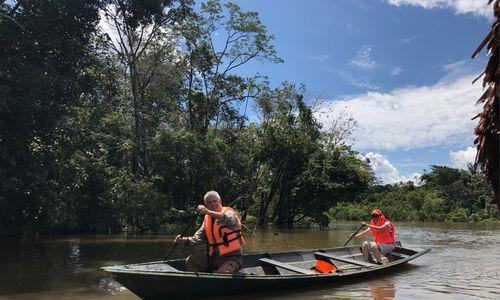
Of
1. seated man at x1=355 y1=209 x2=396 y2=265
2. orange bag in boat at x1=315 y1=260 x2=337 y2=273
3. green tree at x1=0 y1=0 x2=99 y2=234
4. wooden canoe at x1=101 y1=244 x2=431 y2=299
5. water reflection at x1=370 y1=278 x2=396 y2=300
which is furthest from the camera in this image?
green tree at x1=0 y1=0 x2=99 y2=234

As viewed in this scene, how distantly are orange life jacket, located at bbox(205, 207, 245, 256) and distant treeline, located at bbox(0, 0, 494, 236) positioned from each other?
20.8 feet

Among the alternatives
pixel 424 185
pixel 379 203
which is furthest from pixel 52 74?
pixel 424 185

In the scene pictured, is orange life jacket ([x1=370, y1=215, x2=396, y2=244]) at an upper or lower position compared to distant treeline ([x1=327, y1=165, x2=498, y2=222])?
lower

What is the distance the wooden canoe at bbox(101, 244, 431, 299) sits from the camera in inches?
228

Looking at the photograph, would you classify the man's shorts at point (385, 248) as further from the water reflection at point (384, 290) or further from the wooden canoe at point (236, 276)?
the water reflection at point (384, 290)

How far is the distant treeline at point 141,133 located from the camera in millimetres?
12000

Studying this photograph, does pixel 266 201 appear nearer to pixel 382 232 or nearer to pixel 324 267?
pixel 382 232

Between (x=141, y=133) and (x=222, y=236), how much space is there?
16.3 meters

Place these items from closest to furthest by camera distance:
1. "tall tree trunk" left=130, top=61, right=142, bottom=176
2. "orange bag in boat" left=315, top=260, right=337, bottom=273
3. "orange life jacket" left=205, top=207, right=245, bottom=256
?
1. "orange life jacket" left=205, top=207, right=245, bottom=256
2. "orange bag in boat" left=315, top=260, right=337, bottom=273
3. "tall tree trunk" left=130, top=61, right=142, bottom=176

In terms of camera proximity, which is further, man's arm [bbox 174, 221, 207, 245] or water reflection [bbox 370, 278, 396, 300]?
water reflection [bbox 370, 278, 396, 300]

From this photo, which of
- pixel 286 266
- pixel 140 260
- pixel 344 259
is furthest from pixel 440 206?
pixel 286 266

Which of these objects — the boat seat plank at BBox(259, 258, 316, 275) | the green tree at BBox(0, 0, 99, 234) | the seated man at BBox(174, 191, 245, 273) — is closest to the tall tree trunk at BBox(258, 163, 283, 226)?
the green tree at BBox(0, 0, 99, 234)

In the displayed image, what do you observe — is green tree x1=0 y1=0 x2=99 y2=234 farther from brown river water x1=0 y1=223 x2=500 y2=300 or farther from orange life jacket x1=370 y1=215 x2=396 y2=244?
orange life jacket x1=370 y1=215 x2=396 y2=244

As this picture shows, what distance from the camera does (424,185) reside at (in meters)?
50.1
